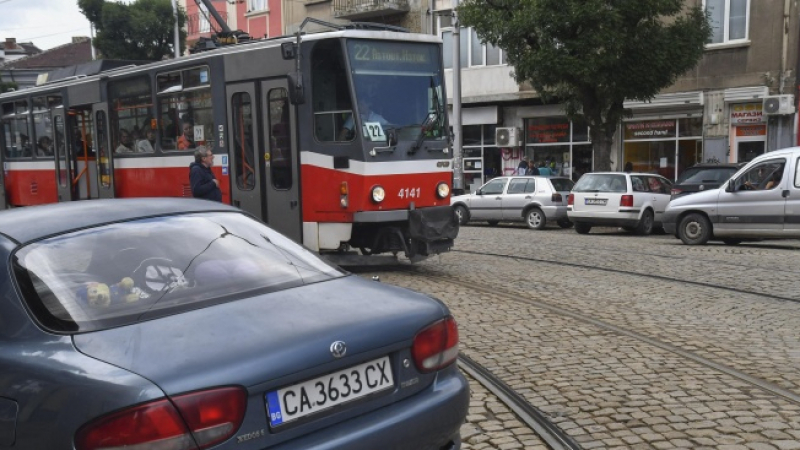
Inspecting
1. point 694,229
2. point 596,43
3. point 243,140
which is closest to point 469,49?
point 596,43

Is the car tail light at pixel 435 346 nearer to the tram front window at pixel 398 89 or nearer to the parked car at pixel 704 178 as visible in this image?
the tram front window at pixel 398 89

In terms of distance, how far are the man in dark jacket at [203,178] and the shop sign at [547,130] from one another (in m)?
20.8

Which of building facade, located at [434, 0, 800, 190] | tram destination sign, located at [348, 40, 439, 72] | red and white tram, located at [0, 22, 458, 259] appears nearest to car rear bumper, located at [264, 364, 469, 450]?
Answer: red and white tram, located at [0, 22, 458, 259]

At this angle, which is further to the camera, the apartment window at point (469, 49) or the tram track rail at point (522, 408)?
the apartment window at point (469, 49)

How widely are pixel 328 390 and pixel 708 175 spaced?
17.4 meters

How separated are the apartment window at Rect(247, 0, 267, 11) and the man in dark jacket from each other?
1209 inches

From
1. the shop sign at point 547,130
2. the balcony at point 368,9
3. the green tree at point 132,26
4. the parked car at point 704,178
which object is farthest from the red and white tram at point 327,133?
the green tree at point 132,26

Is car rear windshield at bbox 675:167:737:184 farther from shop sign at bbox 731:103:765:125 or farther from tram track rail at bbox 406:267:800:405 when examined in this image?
tram track rail at bbox 406:267:800:405

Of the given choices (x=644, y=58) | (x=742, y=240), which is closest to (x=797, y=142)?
(x=644, y=58)

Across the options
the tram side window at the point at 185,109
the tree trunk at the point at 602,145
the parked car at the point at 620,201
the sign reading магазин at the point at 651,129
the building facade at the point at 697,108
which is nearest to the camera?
the tram side window at the point at 185,109

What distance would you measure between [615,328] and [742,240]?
10.8 metres

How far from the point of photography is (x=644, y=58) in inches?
820

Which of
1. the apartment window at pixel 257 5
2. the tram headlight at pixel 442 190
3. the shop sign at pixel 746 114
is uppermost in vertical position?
the apartment window at pixel 257 5

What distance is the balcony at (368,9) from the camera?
33.0 m
